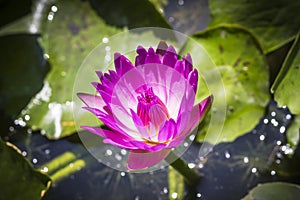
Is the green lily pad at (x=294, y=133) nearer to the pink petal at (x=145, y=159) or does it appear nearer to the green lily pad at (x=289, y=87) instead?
the green lily pad at (x=289, y=87)

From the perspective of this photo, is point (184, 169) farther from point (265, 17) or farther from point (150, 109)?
point (265, 17)

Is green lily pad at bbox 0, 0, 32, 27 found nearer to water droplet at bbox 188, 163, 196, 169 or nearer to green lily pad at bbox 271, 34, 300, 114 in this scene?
water droplet at bbox 188, 163, 196, 169

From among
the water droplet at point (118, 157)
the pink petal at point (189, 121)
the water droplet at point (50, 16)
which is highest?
the water droplet at point (50, 16)

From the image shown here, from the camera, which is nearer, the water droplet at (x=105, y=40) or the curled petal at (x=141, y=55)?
the curled petal at (x=141, y=55)

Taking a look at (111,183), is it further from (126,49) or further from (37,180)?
(126,49)

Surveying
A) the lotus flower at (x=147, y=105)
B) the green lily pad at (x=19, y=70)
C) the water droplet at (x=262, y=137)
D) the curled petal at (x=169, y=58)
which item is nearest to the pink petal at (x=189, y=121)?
the lotus flower at (x=147, y=105)

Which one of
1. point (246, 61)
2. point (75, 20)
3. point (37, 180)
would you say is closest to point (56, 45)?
point (75, 20)
